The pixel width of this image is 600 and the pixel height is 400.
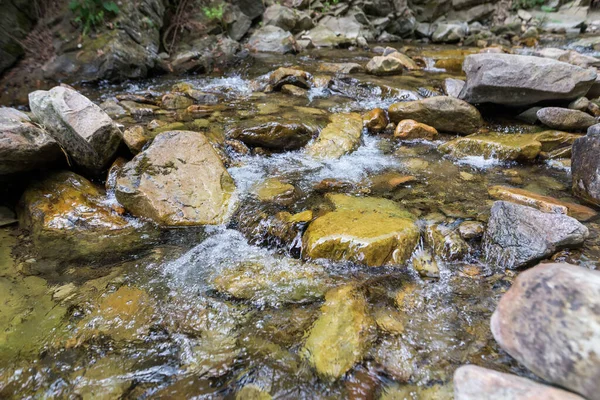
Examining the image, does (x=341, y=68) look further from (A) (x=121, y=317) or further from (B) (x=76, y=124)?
(A) (x=121, y=317)

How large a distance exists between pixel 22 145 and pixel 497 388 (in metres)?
4.32

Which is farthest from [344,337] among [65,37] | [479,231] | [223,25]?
[223,25]

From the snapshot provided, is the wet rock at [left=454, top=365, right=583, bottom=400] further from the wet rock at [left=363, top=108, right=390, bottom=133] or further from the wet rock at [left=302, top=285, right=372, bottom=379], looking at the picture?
the wet rock at [left=363, top=108, right=390, bottom=133]

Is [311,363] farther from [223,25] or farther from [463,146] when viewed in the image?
[223,25]

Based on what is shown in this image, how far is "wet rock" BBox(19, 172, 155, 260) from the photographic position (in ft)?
9.98

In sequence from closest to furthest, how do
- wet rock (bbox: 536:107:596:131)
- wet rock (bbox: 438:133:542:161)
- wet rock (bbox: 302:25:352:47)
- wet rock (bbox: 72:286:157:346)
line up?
wet rock (bbox: 72:286:157:346)
wet rock (bbox: 438:133:542:161)
wet rock (bbox: 536:107:596:131)
wet rock (bbox: 302:25:352:47)

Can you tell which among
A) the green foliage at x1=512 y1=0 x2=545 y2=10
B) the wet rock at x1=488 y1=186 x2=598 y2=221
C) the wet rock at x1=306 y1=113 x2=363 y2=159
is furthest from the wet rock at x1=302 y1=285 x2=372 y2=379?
the green foliage at x1=512 y1=0 x2=545 y2=10

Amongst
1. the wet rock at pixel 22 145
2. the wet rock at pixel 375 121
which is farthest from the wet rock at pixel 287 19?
the wet rock at pixel 22 145

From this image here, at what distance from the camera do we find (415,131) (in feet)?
16.8

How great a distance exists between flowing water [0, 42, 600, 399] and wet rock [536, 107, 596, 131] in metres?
1.29

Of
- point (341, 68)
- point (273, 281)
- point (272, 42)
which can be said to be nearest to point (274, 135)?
point (273, 281)

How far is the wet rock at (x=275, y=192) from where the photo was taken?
3632 mm

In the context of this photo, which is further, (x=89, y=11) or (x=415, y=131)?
(x=89, y=11)

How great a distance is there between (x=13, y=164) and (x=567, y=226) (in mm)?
5203
